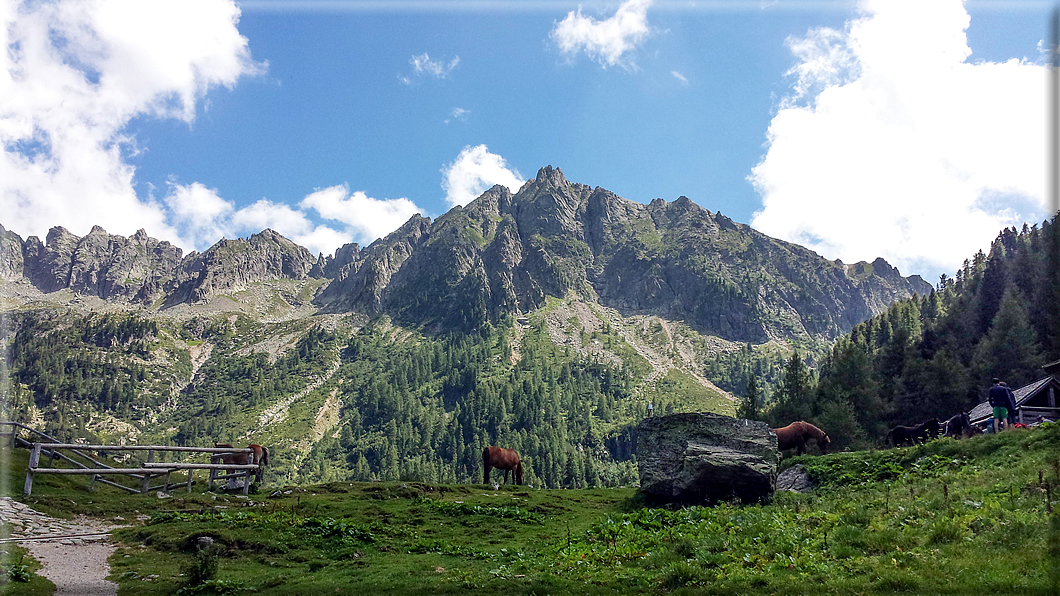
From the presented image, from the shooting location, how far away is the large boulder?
31078 millimetres

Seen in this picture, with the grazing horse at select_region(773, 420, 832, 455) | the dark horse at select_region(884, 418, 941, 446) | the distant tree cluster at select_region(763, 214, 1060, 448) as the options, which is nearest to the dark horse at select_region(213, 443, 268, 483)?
the grazing horse at select_region(773, 420, 832, 455)

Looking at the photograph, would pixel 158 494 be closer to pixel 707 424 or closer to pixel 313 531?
pixel 313 531

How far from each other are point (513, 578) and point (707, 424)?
22083mm

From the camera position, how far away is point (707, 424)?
36.5 m

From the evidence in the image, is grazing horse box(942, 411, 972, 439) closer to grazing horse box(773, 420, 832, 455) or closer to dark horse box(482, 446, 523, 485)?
grazing horse box(773, 420, 832, 455)

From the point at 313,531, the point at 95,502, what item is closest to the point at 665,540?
the point at 313,531

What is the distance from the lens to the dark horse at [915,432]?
1761 inches

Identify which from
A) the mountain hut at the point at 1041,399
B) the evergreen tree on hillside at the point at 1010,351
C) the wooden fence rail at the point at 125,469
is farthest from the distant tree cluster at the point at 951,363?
the wooden fence rail at the point at 125,469

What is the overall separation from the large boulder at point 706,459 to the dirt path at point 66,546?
87.3 feet

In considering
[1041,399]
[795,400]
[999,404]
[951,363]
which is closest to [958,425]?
[999,404]

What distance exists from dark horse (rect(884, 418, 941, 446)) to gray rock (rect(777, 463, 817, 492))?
47.2 ft

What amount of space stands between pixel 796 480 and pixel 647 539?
18326 mm

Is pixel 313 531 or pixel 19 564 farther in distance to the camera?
pixel 313 531

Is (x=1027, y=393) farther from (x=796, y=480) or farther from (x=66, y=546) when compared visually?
(x=66, y=546)
